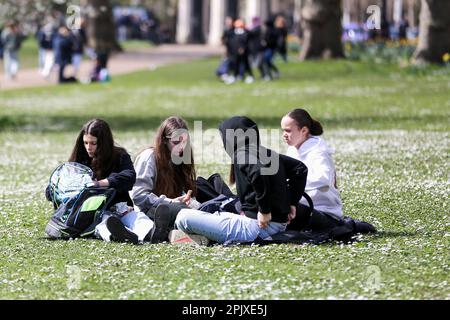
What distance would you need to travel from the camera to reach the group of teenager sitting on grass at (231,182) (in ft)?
30.1

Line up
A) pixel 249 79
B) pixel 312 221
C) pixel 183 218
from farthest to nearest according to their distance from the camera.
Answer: pixel 249 79, pixel 312 221, pixel 183 218

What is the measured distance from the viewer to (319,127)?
986cm

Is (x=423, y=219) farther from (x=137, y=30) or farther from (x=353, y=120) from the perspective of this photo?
(x=137, y=30)

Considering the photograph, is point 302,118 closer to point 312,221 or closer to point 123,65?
point 312,221

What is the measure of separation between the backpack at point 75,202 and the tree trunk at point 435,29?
2442 cm

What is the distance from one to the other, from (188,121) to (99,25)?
2673 centimetres

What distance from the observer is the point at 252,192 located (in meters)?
9.27

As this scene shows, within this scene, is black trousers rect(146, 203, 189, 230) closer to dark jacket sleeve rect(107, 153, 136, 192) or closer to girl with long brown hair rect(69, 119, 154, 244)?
girl with long brown hair rect(69, 119, 154, 244)

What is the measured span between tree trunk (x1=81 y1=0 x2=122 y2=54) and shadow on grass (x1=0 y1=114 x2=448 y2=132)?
22.6m

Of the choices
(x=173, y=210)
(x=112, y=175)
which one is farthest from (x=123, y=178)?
(x=173, y=210)

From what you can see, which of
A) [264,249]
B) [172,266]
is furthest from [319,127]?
[172,266]

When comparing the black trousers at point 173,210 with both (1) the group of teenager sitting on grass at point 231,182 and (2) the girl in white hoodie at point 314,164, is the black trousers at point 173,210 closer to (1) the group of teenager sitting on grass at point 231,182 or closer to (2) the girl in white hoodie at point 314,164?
(1) the group of teenager sitting on grass at point 231,182
